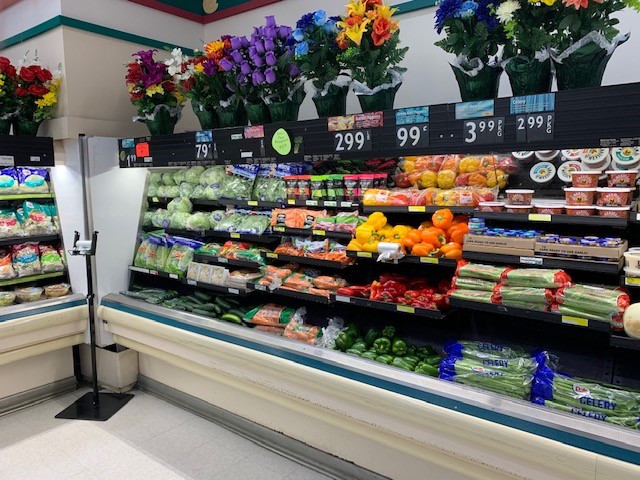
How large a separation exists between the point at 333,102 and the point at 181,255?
6.69 ft

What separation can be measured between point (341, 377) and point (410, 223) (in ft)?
3.61

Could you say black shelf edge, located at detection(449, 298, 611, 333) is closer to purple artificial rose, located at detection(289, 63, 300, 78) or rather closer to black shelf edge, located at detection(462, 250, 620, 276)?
black shelf edge, located at detection(462, 250, 620, 276)

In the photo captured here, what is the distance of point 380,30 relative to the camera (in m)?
2.60

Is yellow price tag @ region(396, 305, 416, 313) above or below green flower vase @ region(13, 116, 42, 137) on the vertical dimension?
below

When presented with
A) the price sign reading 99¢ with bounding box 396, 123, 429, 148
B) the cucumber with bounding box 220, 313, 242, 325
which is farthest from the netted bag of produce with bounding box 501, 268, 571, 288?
the cucumber with bounding box 220, 313, 242, 325

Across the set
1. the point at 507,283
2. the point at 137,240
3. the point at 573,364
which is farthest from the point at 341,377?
the point at 137,240

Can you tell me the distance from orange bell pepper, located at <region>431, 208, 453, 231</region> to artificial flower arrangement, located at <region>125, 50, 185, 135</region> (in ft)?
7.96

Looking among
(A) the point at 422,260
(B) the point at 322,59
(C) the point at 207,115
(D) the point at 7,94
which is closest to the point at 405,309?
(A) the point at 422,260

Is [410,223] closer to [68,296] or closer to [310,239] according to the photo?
[310,239]

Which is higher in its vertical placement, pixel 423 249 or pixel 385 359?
pixel 423 249

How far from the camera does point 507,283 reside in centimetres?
→ 265

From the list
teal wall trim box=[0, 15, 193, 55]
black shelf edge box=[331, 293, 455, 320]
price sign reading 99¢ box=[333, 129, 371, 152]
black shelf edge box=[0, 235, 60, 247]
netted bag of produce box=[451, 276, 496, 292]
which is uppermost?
teal wall trim box=[0, 15, 193, 55]

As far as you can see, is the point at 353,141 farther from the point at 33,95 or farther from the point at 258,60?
the point at 33,95

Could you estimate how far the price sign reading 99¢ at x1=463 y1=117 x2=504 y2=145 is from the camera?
240 centimetres
